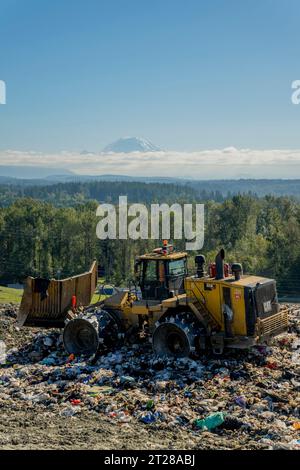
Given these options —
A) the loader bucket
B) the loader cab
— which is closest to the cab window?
the loader cab

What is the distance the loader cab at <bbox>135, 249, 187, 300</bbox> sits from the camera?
42.8 feet

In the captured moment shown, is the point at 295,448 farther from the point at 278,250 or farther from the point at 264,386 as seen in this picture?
the point at 278,250

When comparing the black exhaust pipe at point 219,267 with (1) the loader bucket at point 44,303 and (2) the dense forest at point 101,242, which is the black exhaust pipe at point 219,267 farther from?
(2) the dense forest at point 101,242

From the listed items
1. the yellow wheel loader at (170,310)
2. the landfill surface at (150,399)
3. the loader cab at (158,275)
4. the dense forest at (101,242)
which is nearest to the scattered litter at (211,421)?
the landfill surface at (150,399)

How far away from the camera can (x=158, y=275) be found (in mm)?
13102

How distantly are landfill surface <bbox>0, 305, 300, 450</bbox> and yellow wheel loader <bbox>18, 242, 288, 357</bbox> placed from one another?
45cm

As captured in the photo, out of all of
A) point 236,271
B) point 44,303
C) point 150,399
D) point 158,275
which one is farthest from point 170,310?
point 44,303

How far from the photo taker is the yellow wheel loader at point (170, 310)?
11.9 m

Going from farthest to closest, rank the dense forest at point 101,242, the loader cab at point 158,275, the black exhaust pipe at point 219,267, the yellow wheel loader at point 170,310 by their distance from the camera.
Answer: the dense forest at point 101,242 < the loader cab at point 158,275 < the black exhaust pipe at point 219,267 < the yellow wheel loader at point 170,310

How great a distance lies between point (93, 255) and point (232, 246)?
13.9 metres

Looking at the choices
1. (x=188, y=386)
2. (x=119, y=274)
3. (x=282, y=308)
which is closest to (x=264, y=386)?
(x=188, y=386)

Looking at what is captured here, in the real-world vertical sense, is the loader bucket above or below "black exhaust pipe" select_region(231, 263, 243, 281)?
below

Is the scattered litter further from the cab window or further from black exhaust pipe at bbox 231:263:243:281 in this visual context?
the cab window

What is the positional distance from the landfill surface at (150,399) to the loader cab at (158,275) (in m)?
1.23
